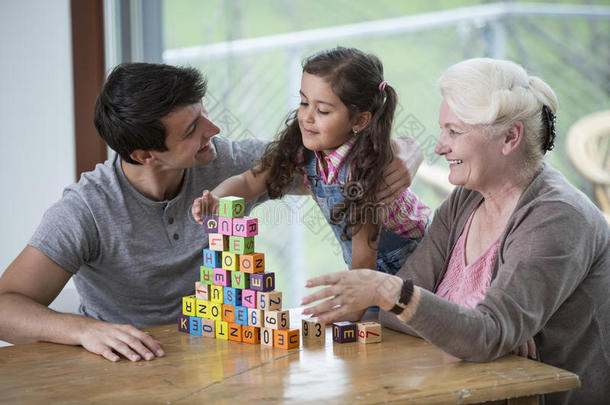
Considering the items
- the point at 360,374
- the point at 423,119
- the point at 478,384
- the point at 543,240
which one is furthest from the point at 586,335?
the point at 423,119

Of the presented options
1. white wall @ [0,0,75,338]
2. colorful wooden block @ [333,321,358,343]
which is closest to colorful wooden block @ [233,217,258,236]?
colorful wooden block @ [333,321,358,343]

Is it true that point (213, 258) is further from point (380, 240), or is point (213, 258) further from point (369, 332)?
point (380, 240)

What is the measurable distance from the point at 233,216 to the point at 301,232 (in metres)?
2.79

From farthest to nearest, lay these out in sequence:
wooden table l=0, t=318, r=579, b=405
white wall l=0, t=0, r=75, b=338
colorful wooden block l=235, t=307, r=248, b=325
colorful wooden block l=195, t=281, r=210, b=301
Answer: white wall l=0, t=0, r=75, b=338
colorful wooden block l=195, t=281, r=210, b=301
colorful wooden block l=235, t=307, r=248, b=325
wooden table l=0, t=318, r=579, b=405

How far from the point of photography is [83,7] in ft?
11.1

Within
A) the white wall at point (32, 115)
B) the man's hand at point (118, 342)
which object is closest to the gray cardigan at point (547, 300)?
the man's hand at point (118, 342)

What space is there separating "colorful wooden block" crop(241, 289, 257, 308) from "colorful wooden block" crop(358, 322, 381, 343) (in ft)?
0.90

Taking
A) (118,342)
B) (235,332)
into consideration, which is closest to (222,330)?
(235,332)

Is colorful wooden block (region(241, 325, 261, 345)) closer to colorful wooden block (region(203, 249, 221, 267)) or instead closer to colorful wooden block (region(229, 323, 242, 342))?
colorful wooden block (region(229, 323, 242, 342))

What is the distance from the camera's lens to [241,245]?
1.85 metres

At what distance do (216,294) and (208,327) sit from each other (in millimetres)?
88

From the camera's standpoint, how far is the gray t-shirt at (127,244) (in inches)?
87.4

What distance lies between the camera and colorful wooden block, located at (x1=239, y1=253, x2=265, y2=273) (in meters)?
1.84

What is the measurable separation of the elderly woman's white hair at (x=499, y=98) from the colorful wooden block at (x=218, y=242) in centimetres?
67
